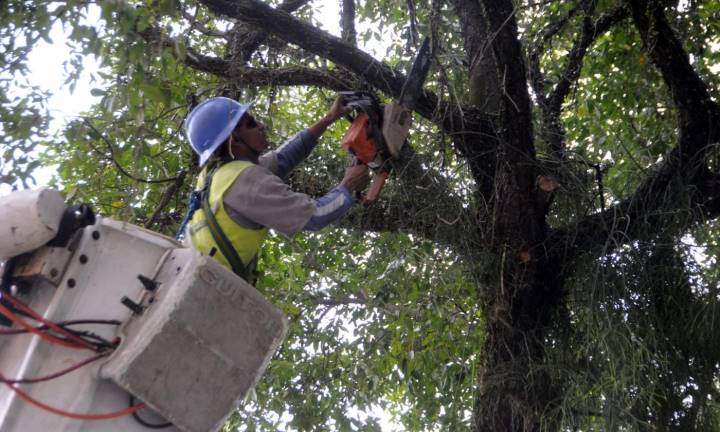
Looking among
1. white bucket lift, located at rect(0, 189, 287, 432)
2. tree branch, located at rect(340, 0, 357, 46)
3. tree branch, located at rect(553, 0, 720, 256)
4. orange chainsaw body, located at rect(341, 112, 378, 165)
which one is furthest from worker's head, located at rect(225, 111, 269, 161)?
tree branch, located at rect(340, 0, 357, 46)

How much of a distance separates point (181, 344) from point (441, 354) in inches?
118

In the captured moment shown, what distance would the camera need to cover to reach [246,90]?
3.88 metres

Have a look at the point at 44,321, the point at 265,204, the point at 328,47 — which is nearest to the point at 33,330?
the point at 44,321

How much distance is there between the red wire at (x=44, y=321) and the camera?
206 cm

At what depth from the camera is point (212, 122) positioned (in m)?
2.98

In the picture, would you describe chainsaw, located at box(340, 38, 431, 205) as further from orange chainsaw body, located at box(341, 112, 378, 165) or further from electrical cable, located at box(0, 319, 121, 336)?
electrical cable, located at box(0, 319, 121, 336)

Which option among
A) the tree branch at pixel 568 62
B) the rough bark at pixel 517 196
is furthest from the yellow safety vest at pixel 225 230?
the tree branch at pixel 568 62

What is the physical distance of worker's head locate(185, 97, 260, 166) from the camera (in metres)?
2.93

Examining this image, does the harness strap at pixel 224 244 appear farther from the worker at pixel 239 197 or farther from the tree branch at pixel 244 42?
the tree branch at pixel 244 42

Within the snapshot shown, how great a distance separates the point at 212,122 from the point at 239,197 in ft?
1.68

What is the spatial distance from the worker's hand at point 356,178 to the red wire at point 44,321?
1136 mm

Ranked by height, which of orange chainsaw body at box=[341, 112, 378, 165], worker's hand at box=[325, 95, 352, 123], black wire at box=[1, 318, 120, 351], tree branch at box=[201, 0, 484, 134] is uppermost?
tree branch at box=[201, 0, 484, 134]

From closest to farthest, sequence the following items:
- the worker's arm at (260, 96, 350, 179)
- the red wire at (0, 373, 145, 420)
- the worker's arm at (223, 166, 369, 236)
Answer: the red wire at (0, 373, 145, 420)
the worker's arm at (223, 166, 369, 236)
the worker's arm at (260, 96, 350, 179)

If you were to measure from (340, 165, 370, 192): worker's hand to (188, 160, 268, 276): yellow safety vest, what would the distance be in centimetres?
39
